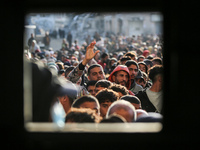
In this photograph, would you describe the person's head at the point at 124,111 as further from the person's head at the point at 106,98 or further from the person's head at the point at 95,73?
the person's head at the point at 95,73

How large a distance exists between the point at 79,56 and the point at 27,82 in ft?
26.6

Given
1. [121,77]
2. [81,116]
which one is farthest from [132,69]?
[81,116]

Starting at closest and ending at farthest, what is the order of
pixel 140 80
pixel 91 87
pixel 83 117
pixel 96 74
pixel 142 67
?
pixel 83 117, pixel 91 87, pixel 96 74, pixel 140 80, pixel 142 67

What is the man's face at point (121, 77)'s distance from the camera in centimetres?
518

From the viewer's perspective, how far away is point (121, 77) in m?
5.21

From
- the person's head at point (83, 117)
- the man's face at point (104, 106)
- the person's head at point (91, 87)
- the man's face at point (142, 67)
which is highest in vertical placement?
the man's face at point (142, 67)

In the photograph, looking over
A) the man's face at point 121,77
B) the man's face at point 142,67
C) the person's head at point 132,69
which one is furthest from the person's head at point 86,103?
the man's face at point 142,67


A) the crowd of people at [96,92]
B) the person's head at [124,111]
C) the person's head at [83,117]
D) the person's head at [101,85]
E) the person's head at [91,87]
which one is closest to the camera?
the crowd of people at [96,92]

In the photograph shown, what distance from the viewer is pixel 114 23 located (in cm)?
1384

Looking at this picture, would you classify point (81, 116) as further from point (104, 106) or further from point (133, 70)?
point (133, 70)
